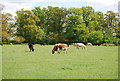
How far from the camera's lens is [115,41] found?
210ft

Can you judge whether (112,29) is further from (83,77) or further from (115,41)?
(83,77)

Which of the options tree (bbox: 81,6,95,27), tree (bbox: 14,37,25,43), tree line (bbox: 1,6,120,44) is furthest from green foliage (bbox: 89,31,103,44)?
tree (bbox: 14,37,25,43)

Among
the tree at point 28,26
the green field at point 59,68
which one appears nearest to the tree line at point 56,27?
the tree at point 28,26

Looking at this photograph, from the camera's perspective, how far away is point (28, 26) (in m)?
63.7

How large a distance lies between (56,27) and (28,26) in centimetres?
781

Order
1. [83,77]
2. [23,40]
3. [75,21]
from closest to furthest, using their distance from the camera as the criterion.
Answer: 1. [83,77]
2. [23,40]
3. [75,21]

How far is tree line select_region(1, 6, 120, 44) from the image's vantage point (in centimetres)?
6381

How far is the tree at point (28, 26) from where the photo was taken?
63.6 meters

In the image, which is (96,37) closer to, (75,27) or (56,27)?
(75,27)

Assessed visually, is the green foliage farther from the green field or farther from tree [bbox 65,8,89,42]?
the green field

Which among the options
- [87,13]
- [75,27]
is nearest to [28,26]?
[75,27]

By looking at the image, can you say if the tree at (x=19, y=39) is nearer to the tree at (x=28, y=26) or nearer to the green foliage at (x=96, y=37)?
the tree at (x=28, y=26)

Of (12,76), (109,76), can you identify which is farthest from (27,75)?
(109,76)

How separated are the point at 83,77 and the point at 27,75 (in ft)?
6.92
